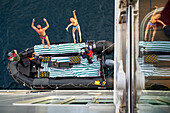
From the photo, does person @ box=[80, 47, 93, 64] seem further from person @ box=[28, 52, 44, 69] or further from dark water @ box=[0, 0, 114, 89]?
person @ box=[28, 52, 44, 69]

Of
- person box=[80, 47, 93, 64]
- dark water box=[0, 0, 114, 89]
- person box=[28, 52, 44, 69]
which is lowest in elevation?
person box=[28, 52, 44, 69]

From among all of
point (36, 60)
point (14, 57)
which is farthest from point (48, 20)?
point (14, 57)

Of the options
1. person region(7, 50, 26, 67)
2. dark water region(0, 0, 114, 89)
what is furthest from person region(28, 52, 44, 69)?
dark water region(0, 0, 114, 89)

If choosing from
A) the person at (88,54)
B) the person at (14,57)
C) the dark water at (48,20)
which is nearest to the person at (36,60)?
the person at (14,57)

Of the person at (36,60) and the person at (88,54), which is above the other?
the person at (88,54)

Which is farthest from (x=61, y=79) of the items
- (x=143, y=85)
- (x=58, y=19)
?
(x=143, y=85)

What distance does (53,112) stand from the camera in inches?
30.2

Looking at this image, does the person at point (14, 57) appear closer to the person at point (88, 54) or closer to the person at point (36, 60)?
the person at point (36, 60)

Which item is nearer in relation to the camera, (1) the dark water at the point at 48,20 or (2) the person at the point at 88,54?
(2) the person at the point at 88,54

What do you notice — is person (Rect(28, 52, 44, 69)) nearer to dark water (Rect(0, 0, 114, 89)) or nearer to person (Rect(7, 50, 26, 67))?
person (Rect(7, 50, 26, 67))

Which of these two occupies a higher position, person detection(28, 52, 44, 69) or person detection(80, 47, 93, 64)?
person detection(80, 47, 93, 64)

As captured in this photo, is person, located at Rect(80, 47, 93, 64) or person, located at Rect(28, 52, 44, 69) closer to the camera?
person, located at Rect(80, 47, 93, 64)

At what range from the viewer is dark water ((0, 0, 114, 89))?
4.81 meters

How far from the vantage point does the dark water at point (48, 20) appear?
4.81 meters
